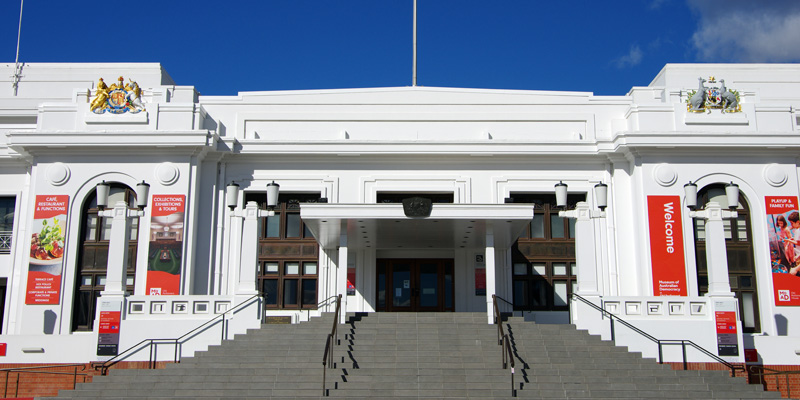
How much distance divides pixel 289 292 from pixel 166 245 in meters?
4.24

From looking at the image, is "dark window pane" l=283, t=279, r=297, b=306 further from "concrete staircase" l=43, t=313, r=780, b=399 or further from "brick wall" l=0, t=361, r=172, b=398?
"brick wall" l=0, t=361, r=172, b=398

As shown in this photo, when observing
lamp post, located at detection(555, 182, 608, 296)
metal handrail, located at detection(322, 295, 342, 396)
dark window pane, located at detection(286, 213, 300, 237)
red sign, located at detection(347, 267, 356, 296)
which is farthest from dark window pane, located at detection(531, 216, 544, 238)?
metal handrail, located at detection(322, 295, 342, 396)

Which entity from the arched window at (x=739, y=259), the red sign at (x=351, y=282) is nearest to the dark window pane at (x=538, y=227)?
the arched window at (x=739, y=259)

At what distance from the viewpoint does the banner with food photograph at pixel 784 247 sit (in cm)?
2177

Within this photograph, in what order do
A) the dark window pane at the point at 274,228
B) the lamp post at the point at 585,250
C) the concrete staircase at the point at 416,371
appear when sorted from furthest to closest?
the dark window pane at the point at 274,228 < the lamp post at the point at 585,250 < the concrete staircase at the point at 416,371

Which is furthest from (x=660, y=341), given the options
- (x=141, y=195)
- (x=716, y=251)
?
(x=141, y=195)

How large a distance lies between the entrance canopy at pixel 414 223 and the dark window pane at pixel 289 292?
7.82 feet

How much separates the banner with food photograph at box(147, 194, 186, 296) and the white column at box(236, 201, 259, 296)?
3.78 m

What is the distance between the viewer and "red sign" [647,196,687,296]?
2173 cm

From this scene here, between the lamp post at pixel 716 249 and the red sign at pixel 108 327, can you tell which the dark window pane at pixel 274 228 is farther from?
the lamp post at pixel 716 249

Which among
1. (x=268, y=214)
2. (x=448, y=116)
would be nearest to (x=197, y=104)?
(x=268, y=214)

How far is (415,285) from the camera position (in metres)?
23.9

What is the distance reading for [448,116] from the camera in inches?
984

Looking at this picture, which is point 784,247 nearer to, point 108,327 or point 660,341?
point 660,341
